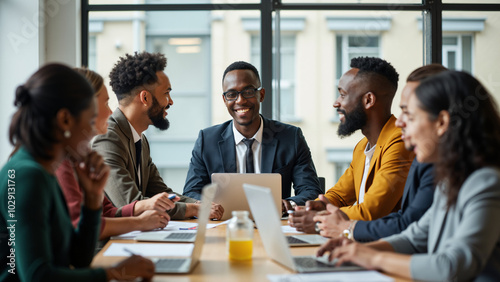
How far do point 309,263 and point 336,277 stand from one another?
17 cm

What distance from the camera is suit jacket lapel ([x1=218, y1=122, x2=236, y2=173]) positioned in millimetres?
3162

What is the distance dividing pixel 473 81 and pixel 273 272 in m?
0.77

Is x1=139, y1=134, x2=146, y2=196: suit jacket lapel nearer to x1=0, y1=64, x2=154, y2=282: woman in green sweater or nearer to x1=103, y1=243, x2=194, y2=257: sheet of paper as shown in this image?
x1=103, y1=243, x2=194, y2=257: sheet of paper

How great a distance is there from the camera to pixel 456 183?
1334 mm

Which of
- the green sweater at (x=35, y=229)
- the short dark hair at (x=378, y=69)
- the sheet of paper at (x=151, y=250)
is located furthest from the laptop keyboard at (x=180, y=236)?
the short dark hair at (x=378, y=69)

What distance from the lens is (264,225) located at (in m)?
1.60

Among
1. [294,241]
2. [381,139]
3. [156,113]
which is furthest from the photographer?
[156,113]

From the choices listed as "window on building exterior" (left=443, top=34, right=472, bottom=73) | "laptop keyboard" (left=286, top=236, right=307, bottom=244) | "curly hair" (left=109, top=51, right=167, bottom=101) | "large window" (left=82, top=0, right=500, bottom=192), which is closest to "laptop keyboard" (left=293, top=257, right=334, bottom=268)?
"laptop keyboard" (left=286, top=236, right=307, bottom=244)

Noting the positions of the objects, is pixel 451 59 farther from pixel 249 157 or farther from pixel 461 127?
pixel 461 127

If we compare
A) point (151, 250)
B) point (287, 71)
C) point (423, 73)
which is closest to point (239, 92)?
point (423, 73)

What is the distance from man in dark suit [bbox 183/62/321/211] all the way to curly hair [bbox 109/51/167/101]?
0.51 m

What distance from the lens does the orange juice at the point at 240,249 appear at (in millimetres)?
1630

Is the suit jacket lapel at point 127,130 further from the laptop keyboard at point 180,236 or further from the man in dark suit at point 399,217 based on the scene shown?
the man in dark suit at point 399,217

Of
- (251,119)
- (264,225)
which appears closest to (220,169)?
(251,119)
